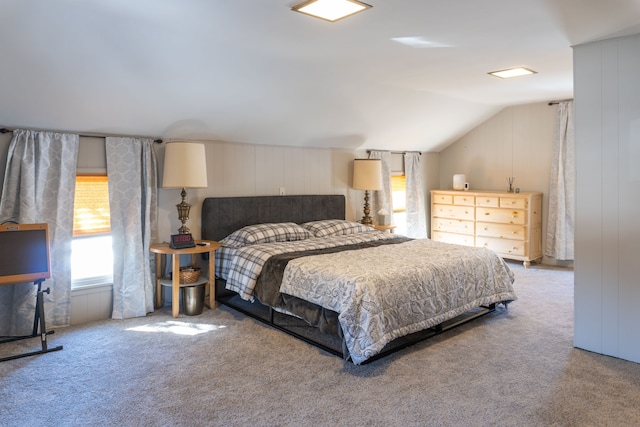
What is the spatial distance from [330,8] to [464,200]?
4551mm

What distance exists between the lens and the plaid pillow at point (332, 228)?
516 cm

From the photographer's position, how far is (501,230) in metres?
6.30

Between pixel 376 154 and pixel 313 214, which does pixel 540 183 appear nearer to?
pixel 376 154

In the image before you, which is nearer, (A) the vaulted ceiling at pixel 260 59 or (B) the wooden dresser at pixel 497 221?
(A) the vaulted ceiling at pixel 260 59

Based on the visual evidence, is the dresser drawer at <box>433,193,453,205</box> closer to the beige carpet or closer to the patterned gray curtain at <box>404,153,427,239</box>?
the patterned gray curtain at <box>404,153,427,239</box>

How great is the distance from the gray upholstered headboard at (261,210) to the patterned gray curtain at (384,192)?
27.2 inches

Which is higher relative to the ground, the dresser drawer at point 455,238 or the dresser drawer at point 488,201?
the dresser drawer at point 488,201

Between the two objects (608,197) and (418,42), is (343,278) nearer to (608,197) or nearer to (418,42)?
(418,42)

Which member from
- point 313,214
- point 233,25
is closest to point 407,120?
point 313,214

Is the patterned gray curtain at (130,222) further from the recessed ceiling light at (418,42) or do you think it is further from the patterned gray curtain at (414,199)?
the patterned gray curtain at (414,199)

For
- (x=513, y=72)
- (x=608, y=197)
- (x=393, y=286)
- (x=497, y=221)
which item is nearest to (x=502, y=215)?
(x=497, y=221)

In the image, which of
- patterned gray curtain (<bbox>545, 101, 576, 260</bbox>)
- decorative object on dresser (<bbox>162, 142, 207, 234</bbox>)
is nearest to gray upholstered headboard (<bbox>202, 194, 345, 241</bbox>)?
decorative object on dresser (<bbox>162, 142, 207, 234</bbox>)

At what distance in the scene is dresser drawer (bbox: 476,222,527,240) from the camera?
6.13 metres

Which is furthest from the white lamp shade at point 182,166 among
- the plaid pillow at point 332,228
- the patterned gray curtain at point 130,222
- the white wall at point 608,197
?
the white wall at point 608,197
